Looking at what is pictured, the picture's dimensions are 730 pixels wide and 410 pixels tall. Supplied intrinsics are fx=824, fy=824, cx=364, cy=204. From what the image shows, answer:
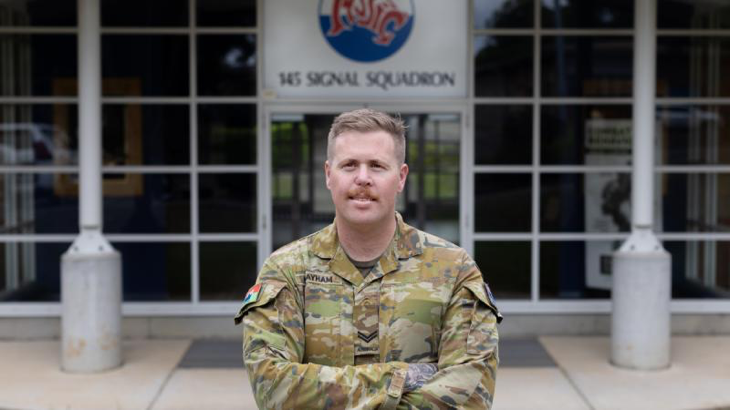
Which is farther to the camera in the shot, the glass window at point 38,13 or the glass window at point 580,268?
the glass window at point 580,268

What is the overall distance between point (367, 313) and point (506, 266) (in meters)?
5.89

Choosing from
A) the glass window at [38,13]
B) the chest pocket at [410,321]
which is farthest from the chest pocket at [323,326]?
the glass window at [38,13]

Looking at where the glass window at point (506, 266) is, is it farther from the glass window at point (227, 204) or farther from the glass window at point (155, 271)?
the glass window at point (155, 271)

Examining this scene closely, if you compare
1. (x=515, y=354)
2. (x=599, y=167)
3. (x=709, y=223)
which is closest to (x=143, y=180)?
(x=515, y=354)

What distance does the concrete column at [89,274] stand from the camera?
658 centimetres

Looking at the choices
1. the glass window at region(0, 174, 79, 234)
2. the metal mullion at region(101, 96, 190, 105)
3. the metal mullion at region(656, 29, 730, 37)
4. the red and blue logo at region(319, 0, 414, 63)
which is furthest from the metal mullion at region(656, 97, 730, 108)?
the glass window at region(0, 174, 79, 234)

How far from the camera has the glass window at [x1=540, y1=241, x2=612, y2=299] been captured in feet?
26.4

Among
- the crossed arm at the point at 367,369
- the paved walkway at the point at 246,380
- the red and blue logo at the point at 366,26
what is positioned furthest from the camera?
the red and blue logo at the point at 366,26

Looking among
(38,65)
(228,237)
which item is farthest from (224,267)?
(38,65)

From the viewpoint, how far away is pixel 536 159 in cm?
788

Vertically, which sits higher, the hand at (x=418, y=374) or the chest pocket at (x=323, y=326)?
the chest pocket at (x=323, y=326)

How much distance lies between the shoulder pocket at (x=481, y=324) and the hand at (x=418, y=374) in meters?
0.11

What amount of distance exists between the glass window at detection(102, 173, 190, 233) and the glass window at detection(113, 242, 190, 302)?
17cm

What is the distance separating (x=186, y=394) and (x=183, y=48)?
11.0ft
